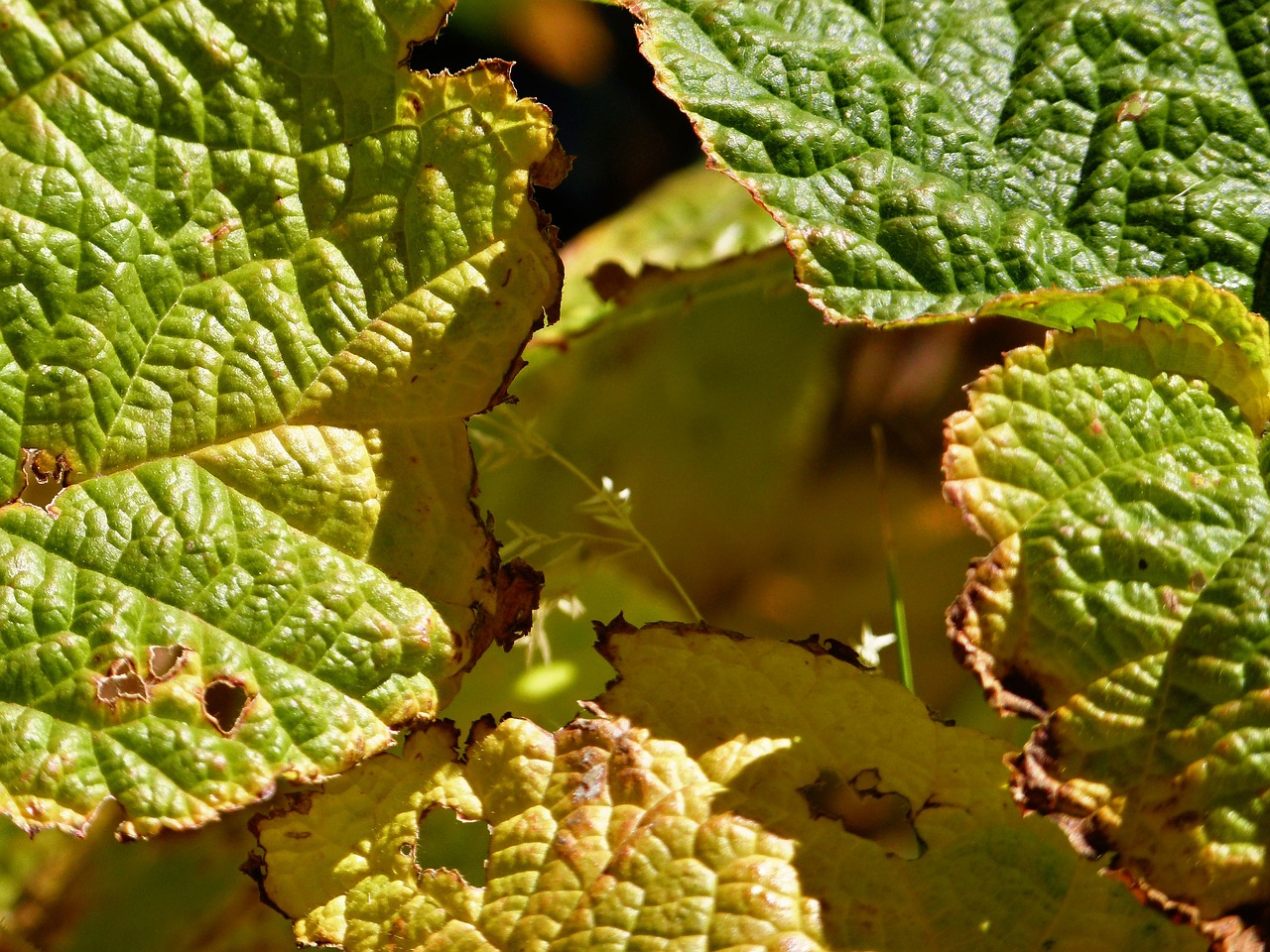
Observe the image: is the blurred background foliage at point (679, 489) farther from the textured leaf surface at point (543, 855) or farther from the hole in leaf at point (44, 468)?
the hole in leaf at point (44, 468)

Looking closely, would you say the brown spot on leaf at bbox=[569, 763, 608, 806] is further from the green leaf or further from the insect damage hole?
the green leaf

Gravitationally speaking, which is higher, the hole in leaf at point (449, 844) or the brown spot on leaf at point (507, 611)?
the brown spot on leaf at point (507, 611)

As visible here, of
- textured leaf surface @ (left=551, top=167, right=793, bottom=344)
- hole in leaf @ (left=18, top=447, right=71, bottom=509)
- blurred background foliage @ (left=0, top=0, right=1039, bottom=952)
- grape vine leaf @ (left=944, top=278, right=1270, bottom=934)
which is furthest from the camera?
textured leaf surface @ (left=551, top=167, right=793, bottom=344)

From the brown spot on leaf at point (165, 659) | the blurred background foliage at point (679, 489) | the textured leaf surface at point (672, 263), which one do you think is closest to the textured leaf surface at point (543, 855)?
the brown spot on leaf at point (165, 659)

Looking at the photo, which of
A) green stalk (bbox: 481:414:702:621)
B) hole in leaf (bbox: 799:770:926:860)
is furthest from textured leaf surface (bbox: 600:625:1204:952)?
green stalk (bbox: 481:414:702:621)

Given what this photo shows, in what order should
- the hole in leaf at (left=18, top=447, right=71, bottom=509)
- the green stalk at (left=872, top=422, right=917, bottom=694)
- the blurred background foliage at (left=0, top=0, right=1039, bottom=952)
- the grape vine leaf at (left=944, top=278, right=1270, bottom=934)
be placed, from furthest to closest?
the blurred background foliage at (left=0, top=0, right=1039, bottom=952) → the green stalk at (left=872, top=422, right=917, bottom=694) → the hole in leaf at (left=18, top=447, right=71, bottom=509) → the grape vine leaf at (left=944, top=278, right=1270, bottom=934)

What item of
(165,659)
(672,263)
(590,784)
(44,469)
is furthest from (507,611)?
(672,263)

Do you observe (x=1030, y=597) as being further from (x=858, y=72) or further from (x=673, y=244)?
(x=673, y=244)

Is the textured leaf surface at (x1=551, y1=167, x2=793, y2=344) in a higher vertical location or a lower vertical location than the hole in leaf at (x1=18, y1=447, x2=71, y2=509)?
lower
